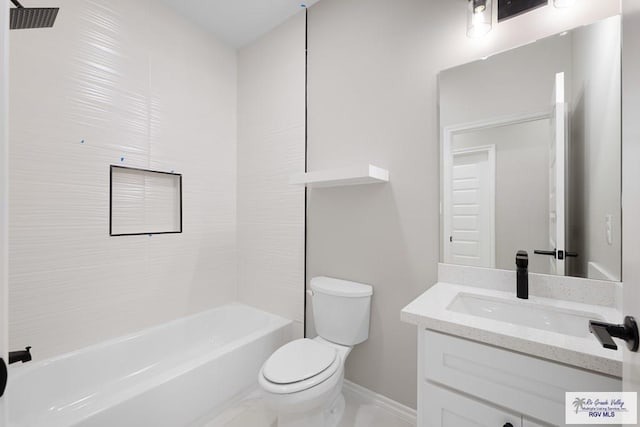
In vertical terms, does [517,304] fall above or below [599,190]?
below

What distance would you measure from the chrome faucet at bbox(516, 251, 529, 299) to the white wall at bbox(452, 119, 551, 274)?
0.11 metres

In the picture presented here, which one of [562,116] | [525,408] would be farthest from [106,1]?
[525,408]

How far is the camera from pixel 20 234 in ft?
4.72

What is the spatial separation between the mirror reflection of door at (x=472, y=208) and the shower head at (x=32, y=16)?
1.62 metres

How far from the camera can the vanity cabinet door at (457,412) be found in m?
0.85

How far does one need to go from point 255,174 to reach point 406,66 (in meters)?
1.43

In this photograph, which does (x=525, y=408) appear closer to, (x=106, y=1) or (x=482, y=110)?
(x=482, y=110)

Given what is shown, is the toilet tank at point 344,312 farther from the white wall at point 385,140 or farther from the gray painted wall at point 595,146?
the gray painted wall at point 595,146

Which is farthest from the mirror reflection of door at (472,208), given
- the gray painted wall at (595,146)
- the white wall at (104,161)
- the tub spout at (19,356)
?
the white wall at (104,161)

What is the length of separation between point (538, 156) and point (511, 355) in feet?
2.97

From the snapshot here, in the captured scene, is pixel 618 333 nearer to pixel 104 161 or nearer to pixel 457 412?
pixel 457 412

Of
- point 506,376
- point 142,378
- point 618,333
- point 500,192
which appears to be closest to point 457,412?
point 506,376

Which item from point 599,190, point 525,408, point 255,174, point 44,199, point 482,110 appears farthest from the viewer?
point 255,174

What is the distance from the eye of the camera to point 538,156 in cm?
124
